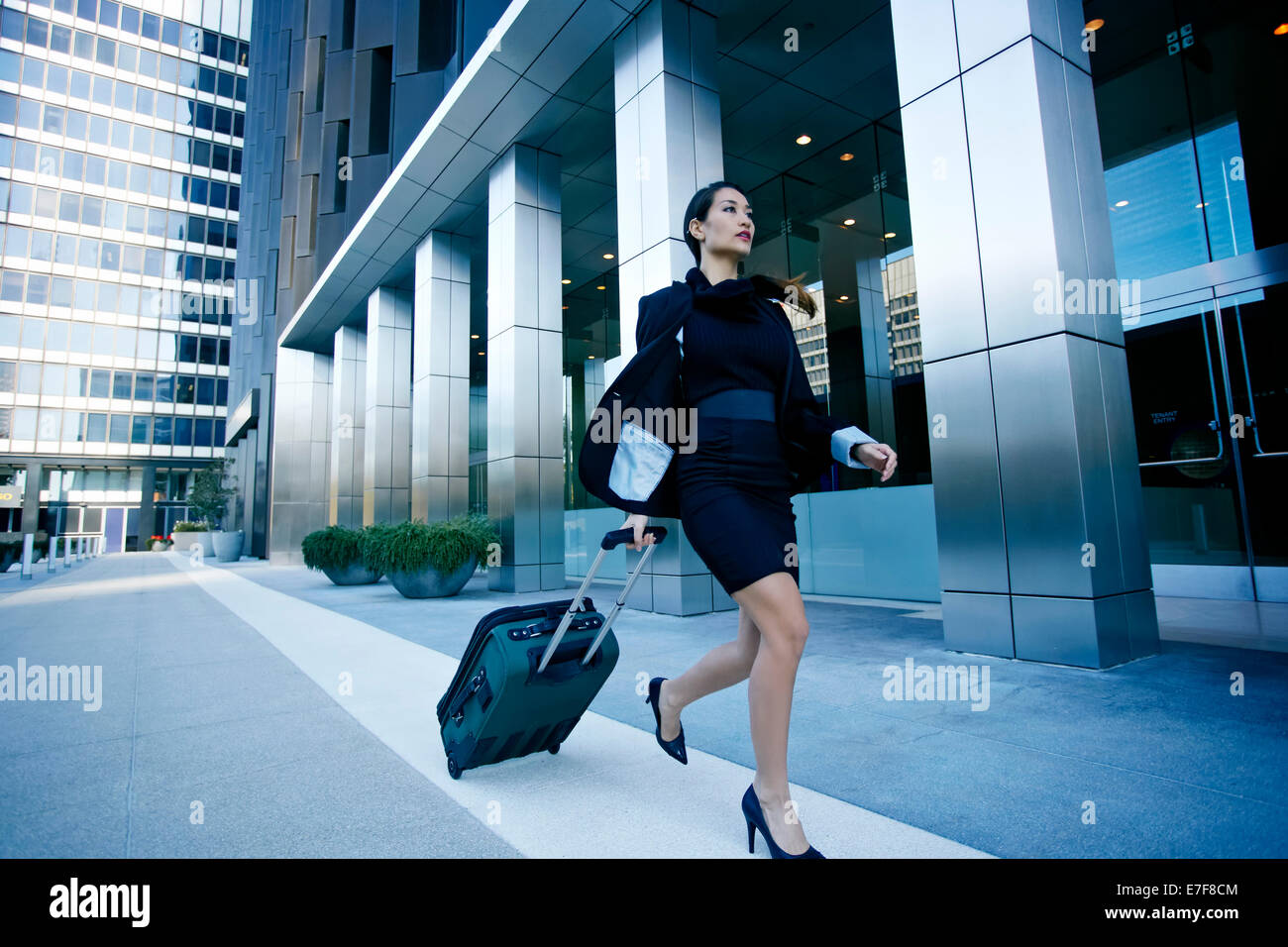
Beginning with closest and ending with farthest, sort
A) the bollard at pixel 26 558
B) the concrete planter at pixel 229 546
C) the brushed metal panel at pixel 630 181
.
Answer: the brushed metal panel at pixel 630 181 < the bollard at pixel 26 558 < the concrete planter at pixel 229 546

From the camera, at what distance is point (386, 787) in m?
2.62

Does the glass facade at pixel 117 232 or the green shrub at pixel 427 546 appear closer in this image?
the green shrub at pixel 427 546

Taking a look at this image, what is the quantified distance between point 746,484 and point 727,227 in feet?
3.01

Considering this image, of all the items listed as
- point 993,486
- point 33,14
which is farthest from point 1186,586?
point 33,14

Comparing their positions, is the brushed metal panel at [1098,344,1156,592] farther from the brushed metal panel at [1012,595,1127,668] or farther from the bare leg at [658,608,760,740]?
the bare leg at [658,608,760,740]

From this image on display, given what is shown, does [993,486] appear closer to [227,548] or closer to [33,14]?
[227,548]

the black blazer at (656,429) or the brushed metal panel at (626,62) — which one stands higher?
the brushed metal panel at (626,62)

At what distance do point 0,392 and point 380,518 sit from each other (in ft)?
142

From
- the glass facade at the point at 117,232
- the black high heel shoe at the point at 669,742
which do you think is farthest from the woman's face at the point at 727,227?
the glass facade at the point at 117,232

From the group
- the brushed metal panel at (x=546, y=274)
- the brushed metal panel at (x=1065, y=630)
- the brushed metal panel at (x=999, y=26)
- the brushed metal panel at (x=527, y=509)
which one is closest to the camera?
the brushed metal panel at (x=1065, y=630)

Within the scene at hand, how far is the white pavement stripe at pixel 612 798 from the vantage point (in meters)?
2.03

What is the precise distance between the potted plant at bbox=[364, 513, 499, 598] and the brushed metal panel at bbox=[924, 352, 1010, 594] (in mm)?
7369

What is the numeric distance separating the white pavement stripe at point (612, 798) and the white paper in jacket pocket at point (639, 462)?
1.10 meters

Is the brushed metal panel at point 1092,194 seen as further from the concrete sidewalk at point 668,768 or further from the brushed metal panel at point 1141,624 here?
the concrete sidewalk at point 668,768
